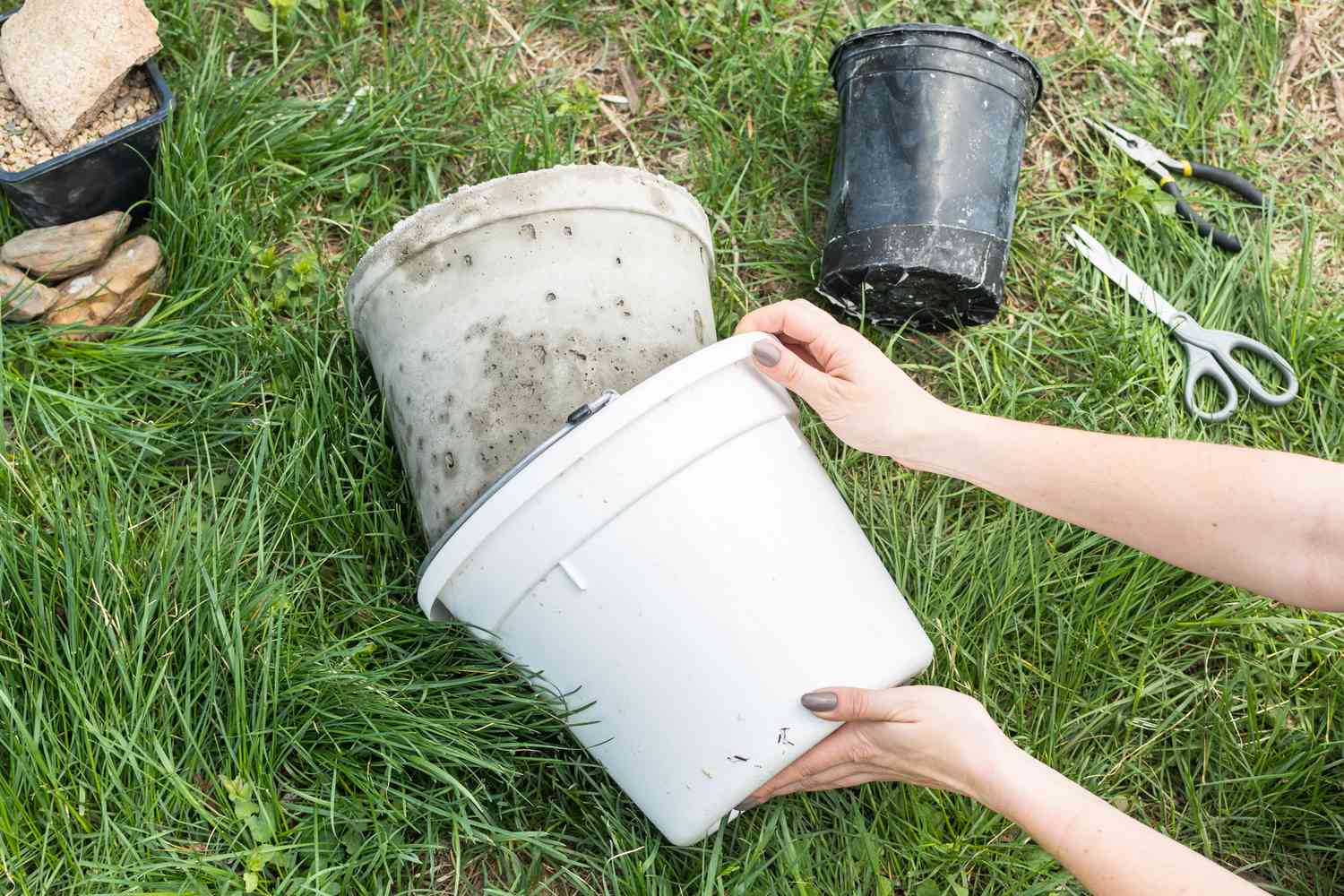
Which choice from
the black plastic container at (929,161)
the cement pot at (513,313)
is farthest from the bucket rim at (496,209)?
the black plastic container at (929,161)

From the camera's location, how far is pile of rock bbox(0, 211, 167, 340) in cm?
190

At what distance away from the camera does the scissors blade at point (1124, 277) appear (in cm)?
210

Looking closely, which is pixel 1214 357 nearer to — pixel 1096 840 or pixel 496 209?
pixel 1096 840

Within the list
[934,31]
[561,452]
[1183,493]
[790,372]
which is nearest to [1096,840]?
[1183,493]

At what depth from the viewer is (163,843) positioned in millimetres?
1577

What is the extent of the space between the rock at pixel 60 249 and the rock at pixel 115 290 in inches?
1.1

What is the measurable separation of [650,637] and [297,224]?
1.16 m

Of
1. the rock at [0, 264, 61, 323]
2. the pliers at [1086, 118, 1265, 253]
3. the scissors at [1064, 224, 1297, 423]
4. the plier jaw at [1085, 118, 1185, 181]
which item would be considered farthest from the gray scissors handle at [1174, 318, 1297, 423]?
the rock at [0, 264, 61, 323]

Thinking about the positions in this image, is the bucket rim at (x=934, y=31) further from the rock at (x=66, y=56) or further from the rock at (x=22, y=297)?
the rock at (x=22, y=297)

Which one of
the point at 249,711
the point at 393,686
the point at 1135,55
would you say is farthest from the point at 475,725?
the point at 1135,55

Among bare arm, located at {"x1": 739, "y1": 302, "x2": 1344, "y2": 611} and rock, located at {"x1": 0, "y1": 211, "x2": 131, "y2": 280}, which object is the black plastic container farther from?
rock, located at {"x1": 0, "y1": 211, "x2": 131, "y2": 280}

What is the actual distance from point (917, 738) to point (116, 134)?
1.66m

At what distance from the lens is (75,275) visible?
6.40 feet

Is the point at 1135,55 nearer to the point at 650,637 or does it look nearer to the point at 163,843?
the point at 650,637
